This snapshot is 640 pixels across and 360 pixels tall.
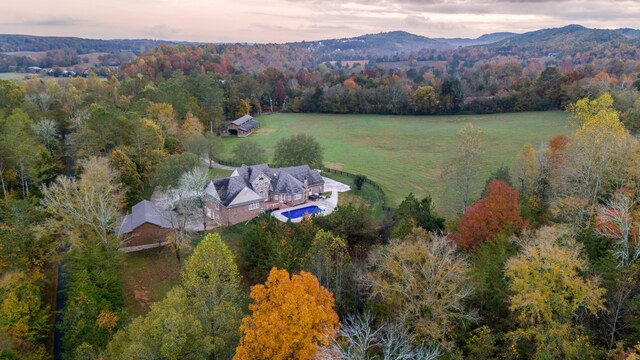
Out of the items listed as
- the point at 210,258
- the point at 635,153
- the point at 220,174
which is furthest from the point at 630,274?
the point at 220,174

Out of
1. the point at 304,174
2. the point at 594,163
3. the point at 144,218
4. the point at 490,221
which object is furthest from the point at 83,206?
the point at 594,163

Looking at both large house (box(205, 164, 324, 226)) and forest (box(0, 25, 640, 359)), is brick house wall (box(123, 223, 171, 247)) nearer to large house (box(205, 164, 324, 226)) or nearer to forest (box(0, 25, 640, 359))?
forest (box(0, 25, 640, 359))

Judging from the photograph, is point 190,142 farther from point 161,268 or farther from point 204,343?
point 204,343

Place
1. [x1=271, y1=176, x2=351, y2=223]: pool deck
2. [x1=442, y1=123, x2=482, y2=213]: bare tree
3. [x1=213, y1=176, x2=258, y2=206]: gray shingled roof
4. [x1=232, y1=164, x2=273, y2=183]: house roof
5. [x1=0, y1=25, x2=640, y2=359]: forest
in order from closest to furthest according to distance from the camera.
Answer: [x1=0, y1=25, x2=640, y2=359]: forest → [x1=442, y1=123, x2=482, y2=213]: bare tree → [x1=213, y1=176, x2=258, y2=206]: gray shingled roof → [x1=271, y1=176, x2=351, y2=223]: pool deck → [x1=232, y1=164, x2=273, y2=183]: house roof

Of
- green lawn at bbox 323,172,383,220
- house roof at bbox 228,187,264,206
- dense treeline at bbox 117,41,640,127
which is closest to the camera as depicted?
house roof at bbox 228,187,264,206

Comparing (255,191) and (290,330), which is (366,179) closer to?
(255,191)

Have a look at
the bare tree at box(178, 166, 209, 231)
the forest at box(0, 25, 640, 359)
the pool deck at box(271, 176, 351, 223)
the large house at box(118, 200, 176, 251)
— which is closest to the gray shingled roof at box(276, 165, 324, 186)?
the pool deck at box(271, 176, 351, 223)
